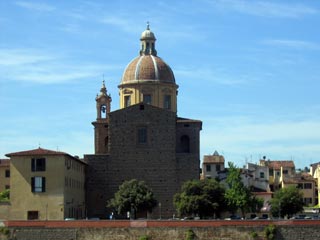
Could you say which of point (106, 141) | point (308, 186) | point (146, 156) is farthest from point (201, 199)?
point (308, 186)

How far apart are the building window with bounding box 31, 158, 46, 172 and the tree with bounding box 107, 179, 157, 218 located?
31.1ft

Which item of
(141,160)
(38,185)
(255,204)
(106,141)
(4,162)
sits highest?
(106,141)

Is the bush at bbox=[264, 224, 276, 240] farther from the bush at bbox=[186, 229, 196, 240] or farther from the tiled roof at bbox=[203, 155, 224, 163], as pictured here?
the tiled roof at bbox=[203, 155, 224, 163]

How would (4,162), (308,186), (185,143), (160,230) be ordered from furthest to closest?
(4,162), (308,186), (185,143), (160,230)

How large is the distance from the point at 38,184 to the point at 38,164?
179 cm

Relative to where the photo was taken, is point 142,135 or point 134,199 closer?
point 134,199

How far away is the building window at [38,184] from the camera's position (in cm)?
8138

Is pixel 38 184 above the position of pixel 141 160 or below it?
below

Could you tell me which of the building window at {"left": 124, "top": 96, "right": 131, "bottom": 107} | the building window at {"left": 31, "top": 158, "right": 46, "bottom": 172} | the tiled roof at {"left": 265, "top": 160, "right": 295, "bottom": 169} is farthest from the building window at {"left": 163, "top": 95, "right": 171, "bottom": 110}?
the tiled roof at {"left": 265, "top": 160, "right": 295, "bottom": 169}

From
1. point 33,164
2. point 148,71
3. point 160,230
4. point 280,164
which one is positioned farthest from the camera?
point 280,164

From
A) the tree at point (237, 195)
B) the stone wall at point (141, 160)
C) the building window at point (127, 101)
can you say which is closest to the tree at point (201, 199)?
the tree at point (237, 195)

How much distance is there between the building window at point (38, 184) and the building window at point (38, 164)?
2.69ft

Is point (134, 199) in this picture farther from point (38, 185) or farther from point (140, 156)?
point (38, 185)

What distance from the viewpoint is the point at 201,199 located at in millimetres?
85000
